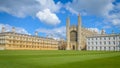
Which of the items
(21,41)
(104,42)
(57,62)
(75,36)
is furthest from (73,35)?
(57,62)

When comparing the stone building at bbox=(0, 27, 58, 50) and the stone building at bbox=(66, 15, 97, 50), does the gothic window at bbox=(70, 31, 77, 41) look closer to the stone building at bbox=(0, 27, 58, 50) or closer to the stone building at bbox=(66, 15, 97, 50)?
the stone building at bbox=(66, 15, 97, 50)

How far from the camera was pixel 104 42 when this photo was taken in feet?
336

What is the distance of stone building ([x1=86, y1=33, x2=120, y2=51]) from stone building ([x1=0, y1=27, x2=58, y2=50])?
98.1 feet

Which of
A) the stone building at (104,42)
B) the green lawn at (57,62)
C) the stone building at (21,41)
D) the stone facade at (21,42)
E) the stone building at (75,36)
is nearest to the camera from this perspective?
the green lawn at (57,62)

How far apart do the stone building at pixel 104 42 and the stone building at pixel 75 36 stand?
38.9 ft

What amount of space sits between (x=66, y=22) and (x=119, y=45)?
1861 inches

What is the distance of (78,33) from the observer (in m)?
123

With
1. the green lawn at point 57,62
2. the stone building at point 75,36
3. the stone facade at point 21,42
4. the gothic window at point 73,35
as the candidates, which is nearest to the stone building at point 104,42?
the stone building at point 75,36

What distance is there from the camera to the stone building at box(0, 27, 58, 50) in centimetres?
8662

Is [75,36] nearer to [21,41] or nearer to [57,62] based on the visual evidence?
[21,41]

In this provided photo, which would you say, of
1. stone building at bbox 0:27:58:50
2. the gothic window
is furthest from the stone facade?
the gothic window

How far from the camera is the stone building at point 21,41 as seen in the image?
284ft

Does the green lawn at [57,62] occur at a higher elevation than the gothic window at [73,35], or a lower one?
lower

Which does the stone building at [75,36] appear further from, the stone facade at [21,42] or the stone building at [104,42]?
the stone facade at [21,42]
